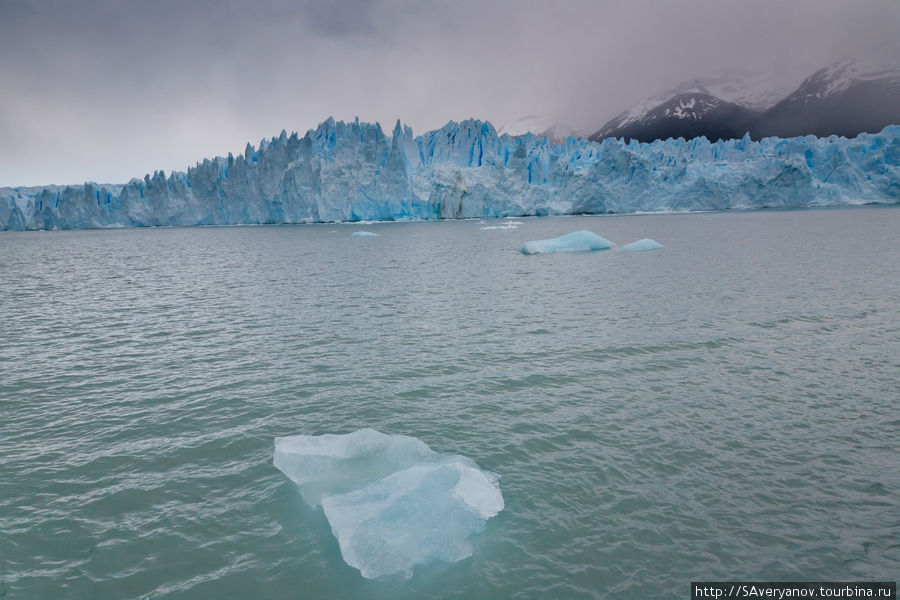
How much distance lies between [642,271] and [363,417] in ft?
61.1

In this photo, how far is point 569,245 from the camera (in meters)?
33.2

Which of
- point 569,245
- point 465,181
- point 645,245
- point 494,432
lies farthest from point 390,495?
point 465,181

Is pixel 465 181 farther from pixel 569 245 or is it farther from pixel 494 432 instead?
pixel 494 432

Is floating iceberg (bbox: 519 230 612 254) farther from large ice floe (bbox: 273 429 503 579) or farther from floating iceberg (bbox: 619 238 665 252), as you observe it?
Result: large ice floe (bbox: 273 429 503 579)

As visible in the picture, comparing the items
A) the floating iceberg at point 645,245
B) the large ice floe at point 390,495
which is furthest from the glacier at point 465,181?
the large ice floe at point 390,495

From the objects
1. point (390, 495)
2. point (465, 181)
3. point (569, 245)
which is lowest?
point (390, 495)

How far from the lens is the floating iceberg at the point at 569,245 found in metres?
32.4

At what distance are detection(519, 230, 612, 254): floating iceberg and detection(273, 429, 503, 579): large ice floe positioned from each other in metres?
27.2

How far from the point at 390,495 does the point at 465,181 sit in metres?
82.7

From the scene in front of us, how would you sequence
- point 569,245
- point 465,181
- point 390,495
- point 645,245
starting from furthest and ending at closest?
point 465,181 → point 569,245 → point 645,245 → point 390,495

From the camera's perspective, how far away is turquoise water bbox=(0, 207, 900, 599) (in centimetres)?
452

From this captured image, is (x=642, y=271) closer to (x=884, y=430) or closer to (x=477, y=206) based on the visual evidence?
(x=884, y=430)

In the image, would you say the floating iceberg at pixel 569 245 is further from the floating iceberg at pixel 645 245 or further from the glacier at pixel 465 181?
the glacier at pixel 465 181

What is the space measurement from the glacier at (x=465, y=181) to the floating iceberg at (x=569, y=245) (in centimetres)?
5107
